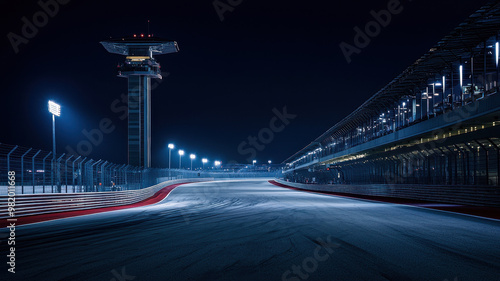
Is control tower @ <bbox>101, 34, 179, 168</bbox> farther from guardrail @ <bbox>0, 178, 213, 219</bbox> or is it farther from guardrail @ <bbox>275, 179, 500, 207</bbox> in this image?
guardrail @ <bbox>0, 178, 213, 219</bbox>

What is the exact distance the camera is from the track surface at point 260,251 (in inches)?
224

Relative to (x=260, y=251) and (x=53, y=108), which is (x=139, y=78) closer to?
(x=53, y=108)

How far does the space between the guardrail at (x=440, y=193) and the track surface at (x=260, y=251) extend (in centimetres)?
562

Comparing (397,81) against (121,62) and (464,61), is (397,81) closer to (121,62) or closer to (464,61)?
(464,61)

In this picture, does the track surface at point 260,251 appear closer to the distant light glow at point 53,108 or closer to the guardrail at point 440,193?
the guardrail at point 440,193

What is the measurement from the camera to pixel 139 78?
6194 cm

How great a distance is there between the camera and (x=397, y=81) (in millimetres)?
24562

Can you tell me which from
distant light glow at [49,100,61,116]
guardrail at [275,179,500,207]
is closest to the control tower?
guardrail at [275,179,500,207]

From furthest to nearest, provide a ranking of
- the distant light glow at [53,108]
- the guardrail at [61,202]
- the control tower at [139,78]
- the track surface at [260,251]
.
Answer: the control tower at [139,78] < the distant light glow at [53,108] < the guardrail at [61,202] < the track surface at [260,251]

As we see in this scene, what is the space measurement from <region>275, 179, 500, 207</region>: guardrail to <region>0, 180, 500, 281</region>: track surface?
5621 millimetres

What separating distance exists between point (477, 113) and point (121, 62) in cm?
5607

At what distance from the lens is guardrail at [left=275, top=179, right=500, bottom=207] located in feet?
54.5

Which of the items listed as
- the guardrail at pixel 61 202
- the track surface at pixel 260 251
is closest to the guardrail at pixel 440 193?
the track surface at pixel 260 251

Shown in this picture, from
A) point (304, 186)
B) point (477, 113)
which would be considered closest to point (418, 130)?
point (477, 113)
